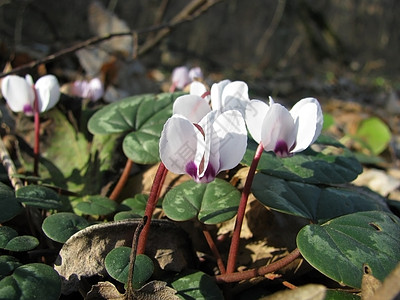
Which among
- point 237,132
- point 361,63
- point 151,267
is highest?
point 237,132

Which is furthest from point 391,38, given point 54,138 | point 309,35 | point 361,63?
point 54,138

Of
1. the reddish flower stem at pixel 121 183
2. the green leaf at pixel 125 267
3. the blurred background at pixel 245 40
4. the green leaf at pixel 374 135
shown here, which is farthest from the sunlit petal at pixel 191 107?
the green leaf at pixel 374 135

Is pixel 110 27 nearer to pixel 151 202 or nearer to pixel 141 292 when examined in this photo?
pixel 151 202

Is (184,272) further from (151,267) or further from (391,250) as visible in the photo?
(391,250)

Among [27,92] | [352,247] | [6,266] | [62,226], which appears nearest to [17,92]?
[27,92]

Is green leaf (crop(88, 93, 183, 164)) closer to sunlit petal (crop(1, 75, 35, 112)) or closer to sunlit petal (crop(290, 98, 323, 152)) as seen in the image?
sunlit petal (crop(1, 75, 35, 112))

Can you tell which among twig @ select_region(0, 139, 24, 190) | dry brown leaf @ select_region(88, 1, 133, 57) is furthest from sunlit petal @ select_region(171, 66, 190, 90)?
dry brown leaf @ select_region(88, 1, 133, 57)

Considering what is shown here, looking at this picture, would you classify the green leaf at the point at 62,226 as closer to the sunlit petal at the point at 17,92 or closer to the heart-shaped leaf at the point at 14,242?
the heart-shaped leaf at the point at 14,242
